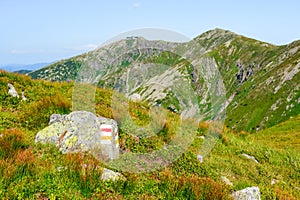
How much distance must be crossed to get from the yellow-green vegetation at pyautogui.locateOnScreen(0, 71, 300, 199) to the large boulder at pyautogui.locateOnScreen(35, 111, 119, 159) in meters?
0.47

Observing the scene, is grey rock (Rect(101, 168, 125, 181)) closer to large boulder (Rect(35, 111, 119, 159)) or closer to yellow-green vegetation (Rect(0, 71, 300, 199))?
yellow-green vegetation (Rect(0, 71, 300, 199))

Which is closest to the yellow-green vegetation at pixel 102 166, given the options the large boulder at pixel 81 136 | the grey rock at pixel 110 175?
the grey rock at pixel 110 175

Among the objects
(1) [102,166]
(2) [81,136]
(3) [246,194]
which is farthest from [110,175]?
(3) [246,194]

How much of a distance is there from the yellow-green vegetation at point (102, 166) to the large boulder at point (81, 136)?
0.47 meters

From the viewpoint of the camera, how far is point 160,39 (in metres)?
12.5

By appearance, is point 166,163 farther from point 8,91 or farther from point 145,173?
point 8,91

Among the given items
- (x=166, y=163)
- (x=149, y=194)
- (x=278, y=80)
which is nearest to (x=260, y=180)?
(x=166, y=163)

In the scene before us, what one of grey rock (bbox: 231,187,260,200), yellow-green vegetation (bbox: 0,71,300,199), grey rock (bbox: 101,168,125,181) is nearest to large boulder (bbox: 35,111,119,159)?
yellow-green vegetation (bbox: 0,71,300,199)

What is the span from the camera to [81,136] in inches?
386

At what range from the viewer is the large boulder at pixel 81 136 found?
958 cm

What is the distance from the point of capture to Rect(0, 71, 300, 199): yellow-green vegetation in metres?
7.20

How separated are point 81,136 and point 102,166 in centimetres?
147

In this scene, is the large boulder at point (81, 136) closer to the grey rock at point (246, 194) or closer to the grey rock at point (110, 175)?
the grey rock at point (110, 175)

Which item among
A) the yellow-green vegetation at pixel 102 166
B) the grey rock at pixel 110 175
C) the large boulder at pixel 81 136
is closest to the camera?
the yellow-green vegetation at pixel 102 166
